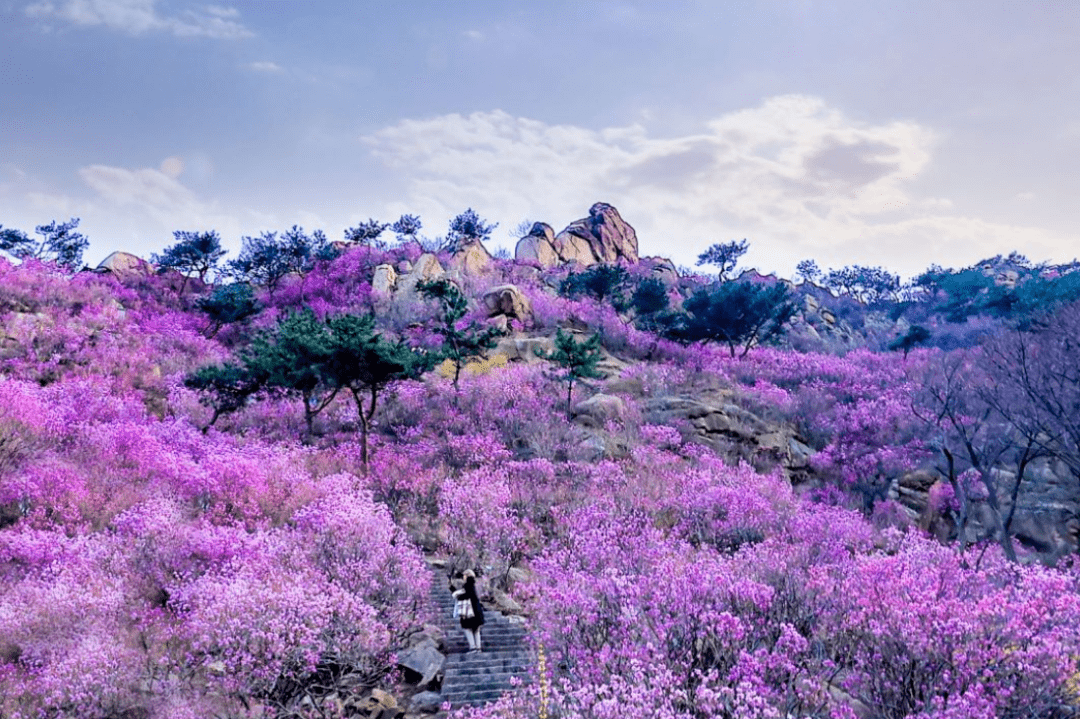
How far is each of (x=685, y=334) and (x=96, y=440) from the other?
31731 mm

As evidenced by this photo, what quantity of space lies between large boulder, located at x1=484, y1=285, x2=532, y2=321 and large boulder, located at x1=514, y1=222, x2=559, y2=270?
22.9 meters

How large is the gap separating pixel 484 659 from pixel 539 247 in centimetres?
5652

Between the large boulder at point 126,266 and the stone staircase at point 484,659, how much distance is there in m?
43.5

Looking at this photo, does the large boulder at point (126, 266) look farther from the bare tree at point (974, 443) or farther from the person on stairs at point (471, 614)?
the bare tree at point (974, 443)

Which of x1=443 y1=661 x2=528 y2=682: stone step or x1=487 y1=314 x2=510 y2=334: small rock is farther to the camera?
x1=487 y1=314 x2=510 y2=334: small rock

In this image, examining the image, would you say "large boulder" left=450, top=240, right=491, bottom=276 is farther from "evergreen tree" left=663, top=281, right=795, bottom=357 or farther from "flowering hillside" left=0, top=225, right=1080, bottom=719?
"evergreen tree" left=663, top=281, right=795, bottom=357

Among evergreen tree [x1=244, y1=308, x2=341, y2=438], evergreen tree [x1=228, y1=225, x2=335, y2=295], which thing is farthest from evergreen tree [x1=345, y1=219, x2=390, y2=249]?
evergreen tree [x1=244, y1=308, x2=341, y2=438]

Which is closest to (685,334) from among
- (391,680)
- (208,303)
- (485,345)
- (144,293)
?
(485,345)

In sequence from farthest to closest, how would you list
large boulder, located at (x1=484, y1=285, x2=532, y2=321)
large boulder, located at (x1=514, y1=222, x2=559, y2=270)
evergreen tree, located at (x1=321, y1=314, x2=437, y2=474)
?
large boulder, located at (x1=514, y1=222, x2=559, y2=270), large boulder, located at (x1=484, y1=285, x2=532, y2=321), evergreen tree, located at (x1=321, y1=314, x2=437, y2=474)

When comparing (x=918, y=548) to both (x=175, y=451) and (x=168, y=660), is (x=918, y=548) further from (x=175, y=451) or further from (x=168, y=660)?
(x=175, y=451)

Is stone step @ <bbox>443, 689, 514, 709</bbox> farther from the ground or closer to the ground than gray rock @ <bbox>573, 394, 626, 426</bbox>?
closer to the ground

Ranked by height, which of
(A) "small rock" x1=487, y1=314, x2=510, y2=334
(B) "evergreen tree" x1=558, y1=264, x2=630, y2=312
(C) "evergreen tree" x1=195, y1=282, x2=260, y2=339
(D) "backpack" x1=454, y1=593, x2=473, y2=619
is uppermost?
(B) "evergreen tree" x1=558, y1=264, x2=630, y2=312

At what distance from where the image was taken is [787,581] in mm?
9625

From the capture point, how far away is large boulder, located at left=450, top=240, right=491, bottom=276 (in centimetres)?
4944
